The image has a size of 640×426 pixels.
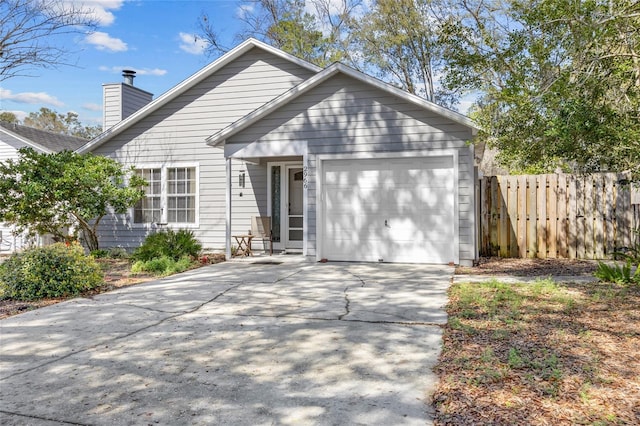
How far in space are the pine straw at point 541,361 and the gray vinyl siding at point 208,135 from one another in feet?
24.9

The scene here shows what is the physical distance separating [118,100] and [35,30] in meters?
2.87

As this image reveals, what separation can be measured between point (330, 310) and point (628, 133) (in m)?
4.52

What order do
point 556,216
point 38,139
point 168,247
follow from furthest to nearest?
point 38,139 → point 168,247 → point 556,216

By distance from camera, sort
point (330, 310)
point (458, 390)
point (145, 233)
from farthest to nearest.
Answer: point (145, 233)
point (330, 310)
point (458, 390)

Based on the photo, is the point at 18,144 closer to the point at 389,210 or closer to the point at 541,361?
the point at 389,210

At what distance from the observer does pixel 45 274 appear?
7.01 meters

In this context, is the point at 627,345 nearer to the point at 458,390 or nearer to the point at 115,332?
the point at 458,390

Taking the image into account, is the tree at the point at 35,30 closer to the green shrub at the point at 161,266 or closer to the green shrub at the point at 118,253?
the green shrub at the point at 118,253

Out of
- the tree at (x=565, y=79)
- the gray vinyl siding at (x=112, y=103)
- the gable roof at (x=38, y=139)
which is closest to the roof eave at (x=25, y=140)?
the gable roof at (x=38, y=139)

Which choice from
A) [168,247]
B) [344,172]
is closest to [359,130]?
[344,172]

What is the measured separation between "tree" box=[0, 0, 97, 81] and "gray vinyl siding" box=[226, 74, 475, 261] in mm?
6496

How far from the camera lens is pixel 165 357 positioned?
4133 mm

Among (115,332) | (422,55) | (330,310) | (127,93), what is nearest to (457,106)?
(422,55)

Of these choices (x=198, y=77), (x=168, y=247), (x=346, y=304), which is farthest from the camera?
(x=198, y=77)
